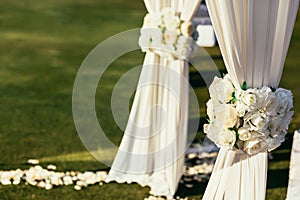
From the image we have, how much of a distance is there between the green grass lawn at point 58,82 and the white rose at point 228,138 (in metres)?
1.45

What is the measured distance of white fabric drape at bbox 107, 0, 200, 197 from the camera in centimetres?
448

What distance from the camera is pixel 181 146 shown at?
4566mm

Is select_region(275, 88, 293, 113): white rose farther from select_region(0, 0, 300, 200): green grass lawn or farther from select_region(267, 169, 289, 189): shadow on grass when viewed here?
select_region(267, 169, 289, 189): shadow on grass

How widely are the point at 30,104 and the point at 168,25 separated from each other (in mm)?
2435

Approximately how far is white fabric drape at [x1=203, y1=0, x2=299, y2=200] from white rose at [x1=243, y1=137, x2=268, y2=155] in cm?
7

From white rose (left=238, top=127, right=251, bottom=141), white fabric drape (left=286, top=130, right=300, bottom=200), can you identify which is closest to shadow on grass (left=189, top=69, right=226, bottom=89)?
white fabric drape (left=286, top=130, right=300, bottom=200)

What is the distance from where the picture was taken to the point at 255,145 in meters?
3.24

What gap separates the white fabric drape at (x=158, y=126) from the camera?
14.7 ft

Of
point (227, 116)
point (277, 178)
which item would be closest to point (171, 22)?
point (227, 116)

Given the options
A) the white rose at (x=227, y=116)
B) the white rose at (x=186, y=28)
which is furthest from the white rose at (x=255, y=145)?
the white rose at (x=186, y=28)

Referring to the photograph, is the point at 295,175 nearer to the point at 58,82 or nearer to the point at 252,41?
the point at 252,41

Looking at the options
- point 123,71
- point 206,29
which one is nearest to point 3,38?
point 123,71

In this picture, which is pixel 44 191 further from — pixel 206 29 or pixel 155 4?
pixel 206 29

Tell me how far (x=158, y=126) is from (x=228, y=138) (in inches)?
55.5
